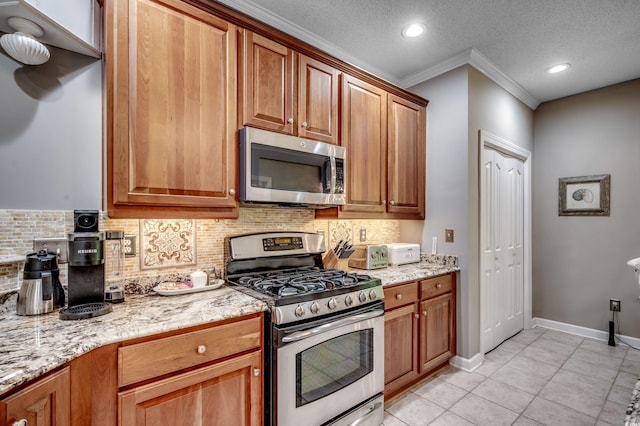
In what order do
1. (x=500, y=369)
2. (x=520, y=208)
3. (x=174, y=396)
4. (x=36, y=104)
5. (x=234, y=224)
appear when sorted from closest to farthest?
(x=174, y=396), (x=36, y=104), (x=234, y=224), (x=500, y=369), (x=520, y=208)

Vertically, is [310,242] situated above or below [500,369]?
above

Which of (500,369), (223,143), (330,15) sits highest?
(330,15)

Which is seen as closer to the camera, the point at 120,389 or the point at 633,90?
the point at 120,389

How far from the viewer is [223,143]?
1.69 m

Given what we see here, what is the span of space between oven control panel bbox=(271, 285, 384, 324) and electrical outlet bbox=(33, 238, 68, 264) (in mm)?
1026

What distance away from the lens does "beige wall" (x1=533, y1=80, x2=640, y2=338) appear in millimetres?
3062

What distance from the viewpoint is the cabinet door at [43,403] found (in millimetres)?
787

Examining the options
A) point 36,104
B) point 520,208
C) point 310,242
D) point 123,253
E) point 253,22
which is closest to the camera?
point 36,104

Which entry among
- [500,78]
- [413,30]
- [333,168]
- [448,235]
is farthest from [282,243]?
[500,78]

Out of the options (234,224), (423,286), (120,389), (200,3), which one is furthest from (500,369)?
(200,3)

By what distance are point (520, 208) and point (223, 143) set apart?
3381mm

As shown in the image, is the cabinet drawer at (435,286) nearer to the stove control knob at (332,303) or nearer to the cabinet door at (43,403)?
the stove control knob at (332,303)

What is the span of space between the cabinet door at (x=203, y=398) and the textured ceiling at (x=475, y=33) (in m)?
2.12

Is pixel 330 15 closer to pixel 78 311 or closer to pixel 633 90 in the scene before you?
pixel 78 311
